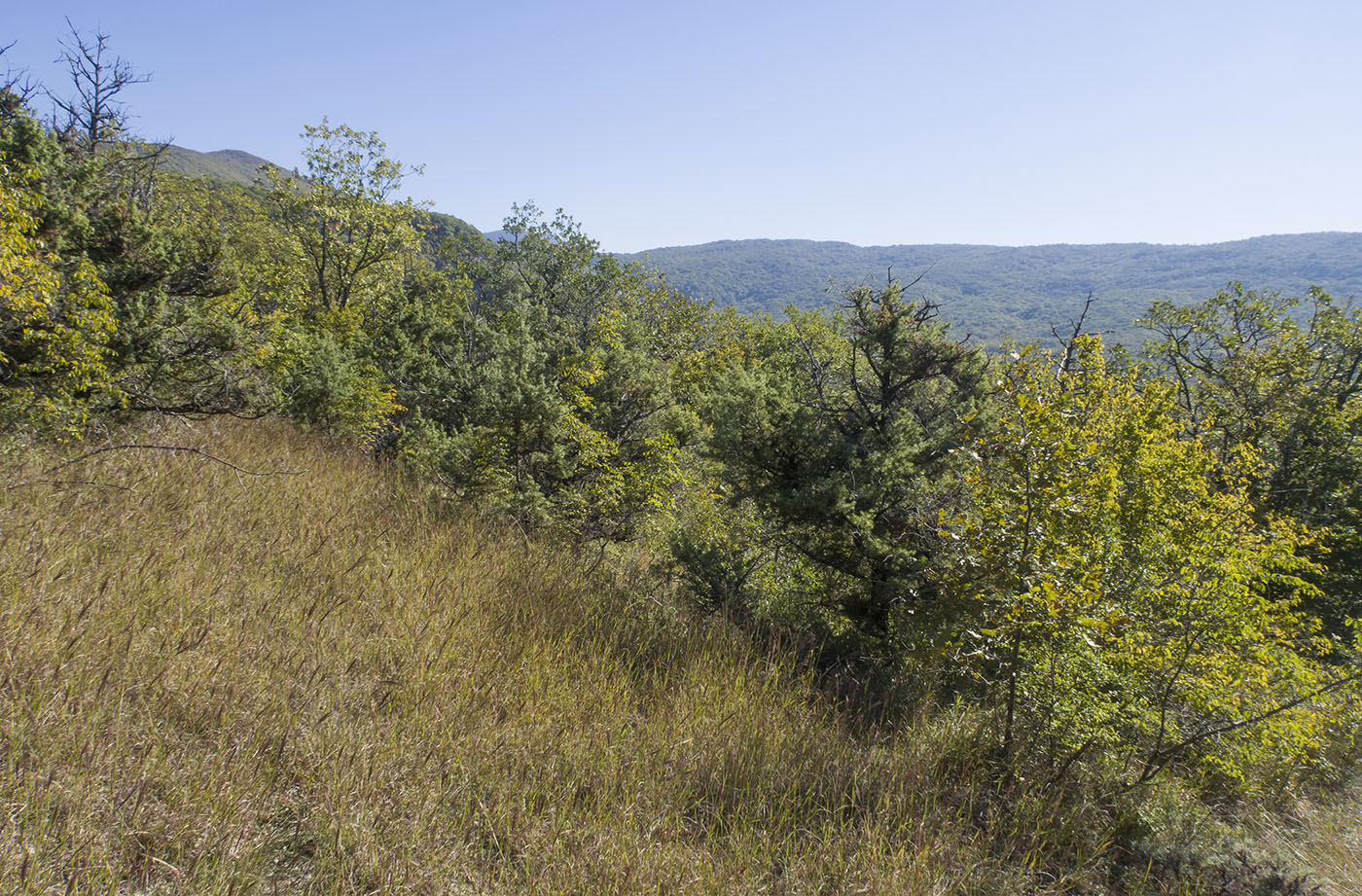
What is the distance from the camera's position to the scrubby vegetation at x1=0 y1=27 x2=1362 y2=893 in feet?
6.57

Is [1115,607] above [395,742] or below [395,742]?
below

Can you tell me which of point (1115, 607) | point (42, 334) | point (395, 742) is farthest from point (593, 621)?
point (42, 334)

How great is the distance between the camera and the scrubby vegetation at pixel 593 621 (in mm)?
2004

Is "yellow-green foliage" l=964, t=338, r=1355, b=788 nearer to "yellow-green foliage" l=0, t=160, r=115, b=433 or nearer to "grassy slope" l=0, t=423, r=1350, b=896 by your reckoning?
"grassy slope" l=0, t=423, r=1350, b=896

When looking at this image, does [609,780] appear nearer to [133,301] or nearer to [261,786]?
[261,786]

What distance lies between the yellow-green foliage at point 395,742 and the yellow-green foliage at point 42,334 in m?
1.26

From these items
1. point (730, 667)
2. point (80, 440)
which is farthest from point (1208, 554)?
point (80, 440)

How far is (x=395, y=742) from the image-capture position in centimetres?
229

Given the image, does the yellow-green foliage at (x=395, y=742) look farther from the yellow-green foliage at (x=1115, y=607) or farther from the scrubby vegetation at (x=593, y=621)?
the yellow-green foliage at (x=1115, y=607)

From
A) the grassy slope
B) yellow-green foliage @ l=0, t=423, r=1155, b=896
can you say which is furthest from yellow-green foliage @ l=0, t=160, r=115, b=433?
yellow-green foliage @ l=0, t=423, r=1155, b=896

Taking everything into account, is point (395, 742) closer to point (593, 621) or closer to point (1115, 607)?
point (593, 621)

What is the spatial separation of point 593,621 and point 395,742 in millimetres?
1745

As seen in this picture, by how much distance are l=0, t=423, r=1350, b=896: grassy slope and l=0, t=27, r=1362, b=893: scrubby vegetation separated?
0.06 ft

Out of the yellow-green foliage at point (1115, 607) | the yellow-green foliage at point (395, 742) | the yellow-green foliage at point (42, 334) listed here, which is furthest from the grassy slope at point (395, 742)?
the yellow-green foliage at point (42, 334)
